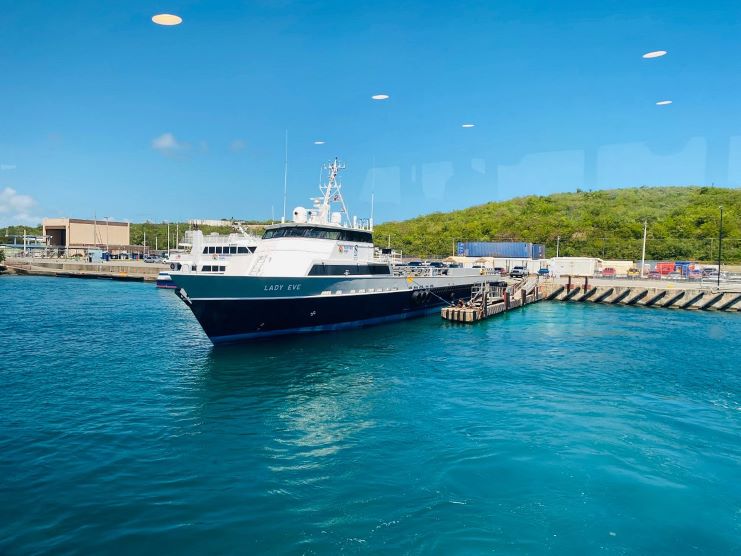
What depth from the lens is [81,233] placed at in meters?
116

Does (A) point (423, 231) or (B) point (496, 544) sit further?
(A) point (423, 231)

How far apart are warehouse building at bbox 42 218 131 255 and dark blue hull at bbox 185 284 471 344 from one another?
102m

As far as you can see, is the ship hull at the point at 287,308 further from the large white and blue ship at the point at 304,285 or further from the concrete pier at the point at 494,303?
the concrete pier at the point at 494,303

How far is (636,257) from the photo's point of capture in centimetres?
8281

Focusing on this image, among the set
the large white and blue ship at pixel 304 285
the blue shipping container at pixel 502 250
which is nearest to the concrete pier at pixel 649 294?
Answer: the blue shipping container at pixel 502 250

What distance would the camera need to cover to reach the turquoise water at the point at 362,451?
8.54 metres

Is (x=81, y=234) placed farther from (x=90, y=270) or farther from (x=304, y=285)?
(x=304, y=285)

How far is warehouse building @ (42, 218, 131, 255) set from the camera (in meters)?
114

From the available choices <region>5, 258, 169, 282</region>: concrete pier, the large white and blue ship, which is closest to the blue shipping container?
the large white and blue ship

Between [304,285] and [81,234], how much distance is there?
113 m

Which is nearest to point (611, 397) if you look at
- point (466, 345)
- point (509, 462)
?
point (509, 462)

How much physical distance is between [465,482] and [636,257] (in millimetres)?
85093

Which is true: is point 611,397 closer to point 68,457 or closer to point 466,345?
point 466,345

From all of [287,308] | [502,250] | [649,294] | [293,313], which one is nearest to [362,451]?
[287,308]
